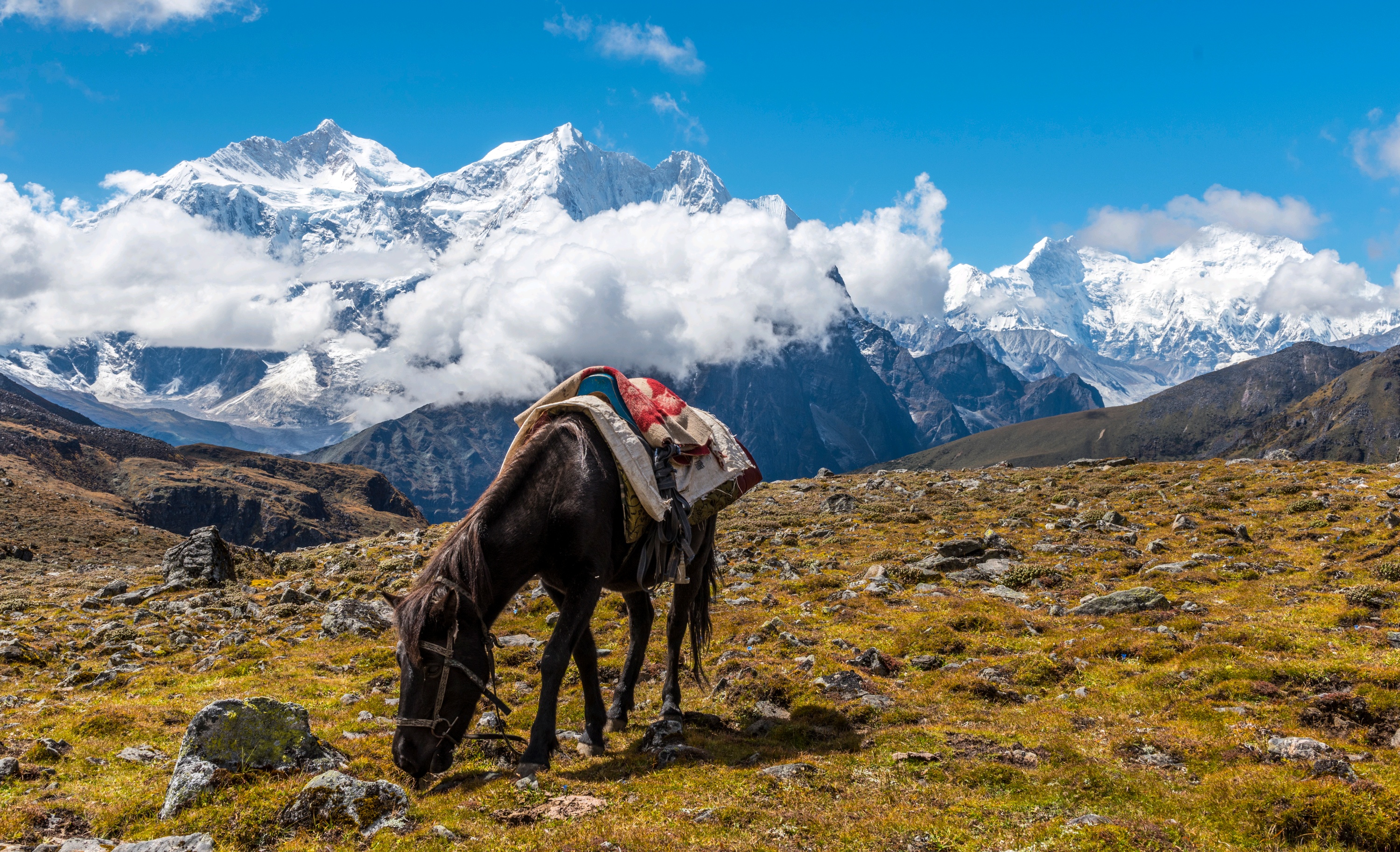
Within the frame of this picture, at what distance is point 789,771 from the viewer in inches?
379

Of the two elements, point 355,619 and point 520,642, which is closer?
point 520,642

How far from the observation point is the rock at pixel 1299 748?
9.09m

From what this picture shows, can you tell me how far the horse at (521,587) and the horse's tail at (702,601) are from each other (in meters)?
1.43

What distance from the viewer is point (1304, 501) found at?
1170 inches

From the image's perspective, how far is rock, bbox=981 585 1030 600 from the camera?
2006 centimetres

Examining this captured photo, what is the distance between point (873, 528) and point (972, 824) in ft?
83.6

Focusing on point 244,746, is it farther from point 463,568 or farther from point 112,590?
point 112,590

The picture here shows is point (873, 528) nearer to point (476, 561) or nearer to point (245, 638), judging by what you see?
point (245, 638)

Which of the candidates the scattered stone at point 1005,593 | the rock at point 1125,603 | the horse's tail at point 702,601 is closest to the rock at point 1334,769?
the horse's tail at point 702,601

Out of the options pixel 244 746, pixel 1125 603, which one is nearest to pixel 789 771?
pixel 244 746

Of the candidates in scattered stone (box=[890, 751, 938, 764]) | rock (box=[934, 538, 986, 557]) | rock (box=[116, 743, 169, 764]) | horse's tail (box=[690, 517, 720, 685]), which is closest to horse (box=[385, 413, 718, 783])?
horse's tail (box=[690, 517, 720, 685])

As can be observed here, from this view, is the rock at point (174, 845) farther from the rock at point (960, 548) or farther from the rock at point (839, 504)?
the rock at point (839, 504)

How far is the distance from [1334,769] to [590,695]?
29.5ft

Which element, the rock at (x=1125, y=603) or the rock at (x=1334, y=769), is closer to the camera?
the rock at (x=1334, y=769)
